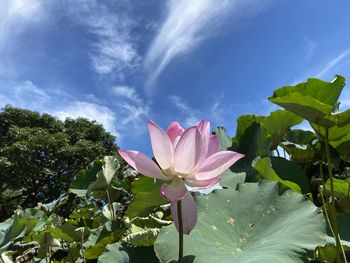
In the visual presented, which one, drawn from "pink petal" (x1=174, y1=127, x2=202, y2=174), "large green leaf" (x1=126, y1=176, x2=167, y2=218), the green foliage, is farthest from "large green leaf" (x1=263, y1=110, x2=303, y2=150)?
"pink petal" (x1=174, y1=127, x2=202, y2=174)

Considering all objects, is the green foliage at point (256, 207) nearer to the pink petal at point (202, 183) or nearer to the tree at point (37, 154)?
the pink petal at point (202, 183)

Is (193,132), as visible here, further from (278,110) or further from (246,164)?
(246,164)

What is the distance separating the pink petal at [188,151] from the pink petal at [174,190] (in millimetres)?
14

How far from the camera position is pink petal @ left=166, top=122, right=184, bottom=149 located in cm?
53

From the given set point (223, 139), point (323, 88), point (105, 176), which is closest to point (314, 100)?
point (323, 88)

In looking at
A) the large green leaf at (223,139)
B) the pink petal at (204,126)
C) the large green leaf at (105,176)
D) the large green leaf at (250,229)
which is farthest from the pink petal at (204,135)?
the large green leaf at (105,176)

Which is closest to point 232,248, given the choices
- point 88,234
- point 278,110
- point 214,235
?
point 214,235

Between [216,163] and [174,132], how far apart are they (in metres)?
0.07

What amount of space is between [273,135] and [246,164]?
93 mm

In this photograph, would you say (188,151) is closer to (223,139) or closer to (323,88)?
(323,88)

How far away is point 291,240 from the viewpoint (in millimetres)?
575

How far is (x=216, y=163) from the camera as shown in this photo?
500mm

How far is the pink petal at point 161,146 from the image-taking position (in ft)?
1.64

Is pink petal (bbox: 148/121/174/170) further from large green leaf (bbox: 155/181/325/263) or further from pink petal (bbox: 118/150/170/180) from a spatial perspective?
large green leaf (bbox: 155/181/325/263)
